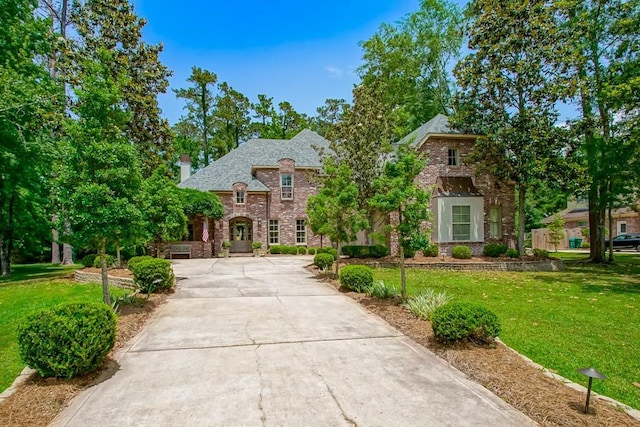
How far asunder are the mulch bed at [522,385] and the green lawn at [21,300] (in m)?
5.81

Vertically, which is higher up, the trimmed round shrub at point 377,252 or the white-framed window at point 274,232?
the white-framed window at point 274,232

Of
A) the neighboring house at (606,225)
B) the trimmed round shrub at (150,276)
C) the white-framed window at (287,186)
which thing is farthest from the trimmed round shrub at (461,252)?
the neighboring house at (606,225)

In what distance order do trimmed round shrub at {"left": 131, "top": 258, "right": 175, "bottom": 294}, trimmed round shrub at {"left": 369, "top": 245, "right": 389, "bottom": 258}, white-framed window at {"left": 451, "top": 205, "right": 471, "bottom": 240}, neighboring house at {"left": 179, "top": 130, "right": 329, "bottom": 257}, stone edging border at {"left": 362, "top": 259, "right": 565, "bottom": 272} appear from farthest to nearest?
1. neighboring house at {"left": 179, "top": 130, "right": 329, "bottom": 257}
2. white-framed window at {"left": 451, "top": 205, "right": 471, "bottom": 240}
3. trimmed round shrub at {"left": 369, "top": 245, "right": 389, "bottom": 258}
4. stone edging border at {"left": 362, "top": 259, "right": 565, "bottom": 272}
5. trimmed round shrub at {"left": 131, "top": 258, "right": 175, "bottom": 294}

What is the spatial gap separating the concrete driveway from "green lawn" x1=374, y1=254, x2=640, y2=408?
1.79m

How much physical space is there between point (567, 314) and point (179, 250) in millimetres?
21556

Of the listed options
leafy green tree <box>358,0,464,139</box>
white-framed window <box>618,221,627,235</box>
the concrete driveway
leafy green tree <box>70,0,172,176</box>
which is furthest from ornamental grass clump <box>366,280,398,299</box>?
white-framed window <box>618,221,627,235</box>

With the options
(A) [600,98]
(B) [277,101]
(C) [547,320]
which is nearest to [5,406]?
(C) [547,320]

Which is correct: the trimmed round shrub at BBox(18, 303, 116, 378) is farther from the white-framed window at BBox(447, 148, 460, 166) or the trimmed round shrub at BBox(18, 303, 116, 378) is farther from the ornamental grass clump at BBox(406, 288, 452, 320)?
the white-framed window at BBox(447, 148, 460, 166)

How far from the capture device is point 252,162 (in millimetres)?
27672

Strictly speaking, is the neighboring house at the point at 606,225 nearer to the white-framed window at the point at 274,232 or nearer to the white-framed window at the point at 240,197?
the white-framed window at the point at 274,232

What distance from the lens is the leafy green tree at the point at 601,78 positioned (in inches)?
619

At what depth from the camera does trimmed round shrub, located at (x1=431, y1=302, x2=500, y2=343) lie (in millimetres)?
5473

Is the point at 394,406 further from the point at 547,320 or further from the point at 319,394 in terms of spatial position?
the point at 547,320

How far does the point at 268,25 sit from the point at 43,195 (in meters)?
12.9
